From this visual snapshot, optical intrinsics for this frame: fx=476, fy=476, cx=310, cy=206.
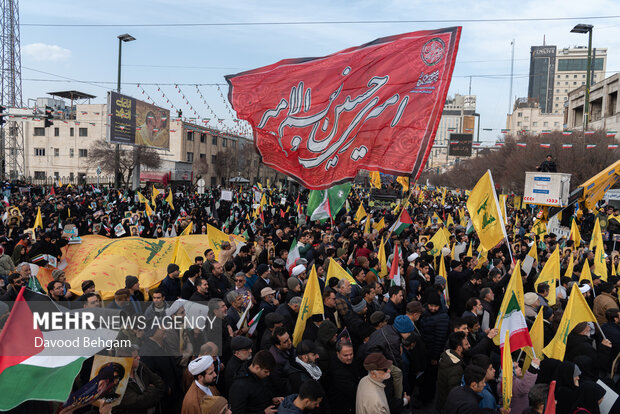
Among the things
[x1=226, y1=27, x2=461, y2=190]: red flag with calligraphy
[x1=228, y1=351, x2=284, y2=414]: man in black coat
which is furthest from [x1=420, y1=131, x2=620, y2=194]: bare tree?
[x1=228, y1=351, x2=284, y2=414]: man in black coat

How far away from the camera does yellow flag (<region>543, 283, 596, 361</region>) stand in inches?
211

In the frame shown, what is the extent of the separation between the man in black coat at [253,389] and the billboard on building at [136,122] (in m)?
32.8

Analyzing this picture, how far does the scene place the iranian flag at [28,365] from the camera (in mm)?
3213

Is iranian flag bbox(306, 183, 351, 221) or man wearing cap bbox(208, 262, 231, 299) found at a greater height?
iranian flag bbox(306, 183, 351, 221)

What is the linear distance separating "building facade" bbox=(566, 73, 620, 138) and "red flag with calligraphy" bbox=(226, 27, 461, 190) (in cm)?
3804

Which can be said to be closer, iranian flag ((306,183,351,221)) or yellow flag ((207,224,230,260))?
yellow flag ((207,224,230,260))

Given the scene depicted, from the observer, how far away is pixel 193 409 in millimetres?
3828

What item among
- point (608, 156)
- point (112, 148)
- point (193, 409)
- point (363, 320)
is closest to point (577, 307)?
point (363, 320)

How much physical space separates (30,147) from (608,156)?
58.2 meters

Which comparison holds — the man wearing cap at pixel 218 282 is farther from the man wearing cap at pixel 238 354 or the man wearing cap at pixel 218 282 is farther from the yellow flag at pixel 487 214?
the yellow flag at pixel 487 214

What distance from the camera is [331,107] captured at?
26.2ft

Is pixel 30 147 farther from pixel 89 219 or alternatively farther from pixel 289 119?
pixel 289 119

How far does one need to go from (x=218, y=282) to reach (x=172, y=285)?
691 millimetres

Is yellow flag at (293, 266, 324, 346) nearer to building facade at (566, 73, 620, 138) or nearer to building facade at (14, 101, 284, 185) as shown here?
building facade at (566, 73, 620, 138)
